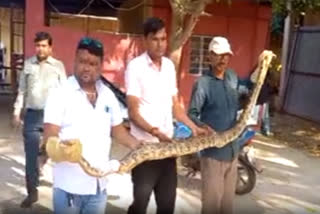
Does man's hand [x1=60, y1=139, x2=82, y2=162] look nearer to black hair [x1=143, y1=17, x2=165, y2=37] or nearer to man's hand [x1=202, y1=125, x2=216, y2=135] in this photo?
black hair [x1=143, y1=17, x2=165, y2=37]

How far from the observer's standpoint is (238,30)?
37.2 feet

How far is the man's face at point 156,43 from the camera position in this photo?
3.87 metres

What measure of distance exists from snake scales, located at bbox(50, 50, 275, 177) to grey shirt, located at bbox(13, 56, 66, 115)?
1.82 metres

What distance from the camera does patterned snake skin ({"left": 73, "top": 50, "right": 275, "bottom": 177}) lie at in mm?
3303

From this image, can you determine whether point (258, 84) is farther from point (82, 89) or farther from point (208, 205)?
point (82, 89)

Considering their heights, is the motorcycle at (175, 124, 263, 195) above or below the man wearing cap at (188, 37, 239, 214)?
below

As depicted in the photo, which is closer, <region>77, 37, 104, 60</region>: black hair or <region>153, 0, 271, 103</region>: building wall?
<region>77, 37, 104, 60</region>: black hair

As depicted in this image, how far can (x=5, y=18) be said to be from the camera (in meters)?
18.9

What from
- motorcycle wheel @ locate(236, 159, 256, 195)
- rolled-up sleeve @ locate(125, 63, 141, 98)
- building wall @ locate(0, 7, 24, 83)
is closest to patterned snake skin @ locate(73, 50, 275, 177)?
rolled-up sleeve @ locate(125, 63, 141, 98)

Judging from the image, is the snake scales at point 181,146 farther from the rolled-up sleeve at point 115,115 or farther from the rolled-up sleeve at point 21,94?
the rolled-up sleeve at point 21,94

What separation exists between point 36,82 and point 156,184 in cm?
191

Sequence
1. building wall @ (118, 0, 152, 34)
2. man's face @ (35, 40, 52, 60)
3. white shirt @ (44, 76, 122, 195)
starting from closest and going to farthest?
white shirt @ (44, 76, 122, 195) < man's face @ (35, 40, 52, 60) < building wall @ (118, 0, 152, 34)

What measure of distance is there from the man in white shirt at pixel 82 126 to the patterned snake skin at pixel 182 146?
0.43ft

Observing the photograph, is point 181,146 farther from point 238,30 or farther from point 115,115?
point 238,30
